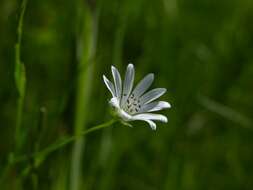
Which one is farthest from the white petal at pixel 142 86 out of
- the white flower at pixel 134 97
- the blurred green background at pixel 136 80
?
the blurred green background at pixel 136 80

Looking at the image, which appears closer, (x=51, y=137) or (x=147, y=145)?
(x=51, y=137)

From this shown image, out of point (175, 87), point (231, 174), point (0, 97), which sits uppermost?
point (0, 97)

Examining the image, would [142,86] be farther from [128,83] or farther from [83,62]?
[83,62]

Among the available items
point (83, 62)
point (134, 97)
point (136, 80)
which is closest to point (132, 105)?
point (134, 97)

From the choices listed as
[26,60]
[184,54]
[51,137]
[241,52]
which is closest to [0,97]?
[51,137]

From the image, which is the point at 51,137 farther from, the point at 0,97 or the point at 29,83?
the point at 29,83

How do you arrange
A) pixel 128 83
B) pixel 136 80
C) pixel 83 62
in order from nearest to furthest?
1. pixel 128 83
2. pixel 83 62
3. pixel 136 80
